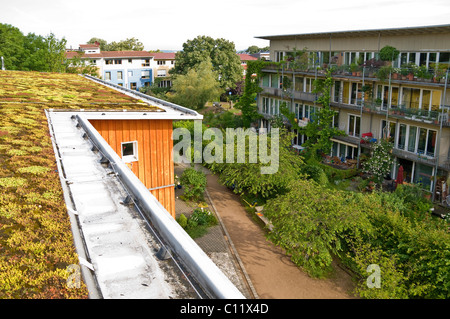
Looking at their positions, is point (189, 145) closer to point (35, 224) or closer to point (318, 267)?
point (318, 267)

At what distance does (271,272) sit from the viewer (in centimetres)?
1795

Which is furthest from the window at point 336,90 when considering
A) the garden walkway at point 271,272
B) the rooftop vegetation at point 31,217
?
the rooftop vegetation at point 31,217

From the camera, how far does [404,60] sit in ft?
96.3

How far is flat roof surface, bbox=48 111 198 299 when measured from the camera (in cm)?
455

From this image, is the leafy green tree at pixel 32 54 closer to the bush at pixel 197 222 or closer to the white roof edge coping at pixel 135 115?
the bush at pixel 197 222

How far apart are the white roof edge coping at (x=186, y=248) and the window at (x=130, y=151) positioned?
794 cm

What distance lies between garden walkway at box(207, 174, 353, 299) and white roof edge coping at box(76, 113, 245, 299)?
11.2 metres

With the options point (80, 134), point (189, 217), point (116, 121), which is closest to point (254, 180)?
point (189, 217)

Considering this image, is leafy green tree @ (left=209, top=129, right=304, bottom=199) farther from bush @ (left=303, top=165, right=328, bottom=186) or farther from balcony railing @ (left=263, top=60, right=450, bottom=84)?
balcony railing @ (left=263, top=60, right=450, bottom=84)

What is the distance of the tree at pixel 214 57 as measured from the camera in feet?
203
